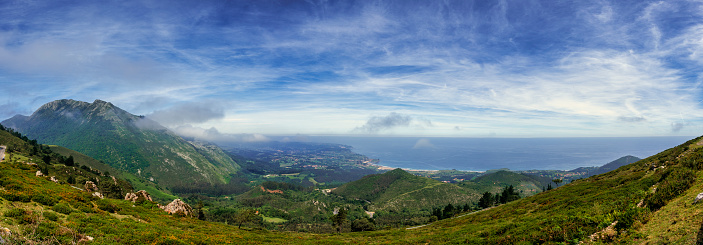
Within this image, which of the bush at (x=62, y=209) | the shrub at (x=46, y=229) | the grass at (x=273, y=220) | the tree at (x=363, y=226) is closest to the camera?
the shrub at (x=46, y=229)

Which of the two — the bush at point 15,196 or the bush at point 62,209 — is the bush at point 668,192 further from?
the bush at point 15,196

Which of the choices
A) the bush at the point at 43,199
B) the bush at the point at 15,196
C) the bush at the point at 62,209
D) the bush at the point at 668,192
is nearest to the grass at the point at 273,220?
the bush at the point at 62,209

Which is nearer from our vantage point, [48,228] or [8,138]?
[48,228]

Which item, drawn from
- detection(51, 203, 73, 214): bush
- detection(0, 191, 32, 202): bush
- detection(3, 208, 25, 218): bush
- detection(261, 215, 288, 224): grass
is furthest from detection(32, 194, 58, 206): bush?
detection(261, 215, 288, 224): grass

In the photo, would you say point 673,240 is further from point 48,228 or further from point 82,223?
point 82,223

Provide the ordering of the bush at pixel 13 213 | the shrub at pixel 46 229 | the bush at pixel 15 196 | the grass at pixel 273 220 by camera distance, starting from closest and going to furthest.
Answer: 1. the shrub at pixel 46 229
2. the bush at pixel 13 213
3. the bush at pixel 15 196
4. the grass at pixel 273 220

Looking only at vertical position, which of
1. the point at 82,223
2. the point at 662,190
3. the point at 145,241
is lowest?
the point at 145,241

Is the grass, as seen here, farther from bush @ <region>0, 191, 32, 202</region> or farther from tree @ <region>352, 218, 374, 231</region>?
bush @ <region>0, 191, 32, 202</region>

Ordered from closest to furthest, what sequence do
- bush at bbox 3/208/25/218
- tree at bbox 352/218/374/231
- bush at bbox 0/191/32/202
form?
bush at bbox 3/208/25/218
bush at bbox 0/191/32/202
tree at bbox 352/218/374/231

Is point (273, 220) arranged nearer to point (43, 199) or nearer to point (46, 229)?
point (43, 199)

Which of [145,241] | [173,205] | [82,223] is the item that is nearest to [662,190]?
[145,241]

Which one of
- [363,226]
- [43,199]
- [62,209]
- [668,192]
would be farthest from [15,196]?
[363,226]
